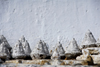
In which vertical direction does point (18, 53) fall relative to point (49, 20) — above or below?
below

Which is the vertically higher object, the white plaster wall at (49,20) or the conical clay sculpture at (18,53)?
the white plaster wall at (49,20)

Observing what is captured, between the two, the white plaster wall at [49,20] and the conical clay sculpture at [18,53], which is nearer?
the conical clay sculpture at [18,53]

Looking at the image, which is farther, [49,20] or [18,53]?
[49,20]

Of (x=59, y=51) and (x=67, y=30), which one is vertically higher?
(x=67, y=30)

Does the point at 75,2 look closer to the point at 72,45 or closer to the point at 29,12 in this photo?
the point at 29,12

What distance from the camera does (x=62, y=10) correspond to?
3984 millimetres

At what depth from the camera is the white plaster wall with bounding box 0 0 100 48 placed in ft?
12.5

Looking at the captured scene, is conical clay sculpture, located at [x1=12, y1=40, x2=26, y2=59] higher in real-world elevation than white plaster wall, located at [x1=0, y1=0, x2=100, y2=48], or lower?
lower

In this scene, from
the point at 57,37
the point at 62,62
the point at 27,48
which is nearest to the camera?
the point at 62,62

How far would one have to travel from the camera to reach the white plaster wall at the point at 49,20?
3.81 metres

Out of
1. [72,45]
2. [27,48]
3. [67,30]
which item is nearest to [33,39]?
[67,30]

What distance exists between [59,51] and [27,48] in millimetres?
764

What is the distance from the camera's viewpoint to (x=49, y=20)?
394cm

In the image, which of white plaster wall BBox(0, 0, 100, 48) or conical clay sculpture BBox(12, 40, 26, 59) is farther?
white plaster wall BBox(0, 0, 100, 48)
